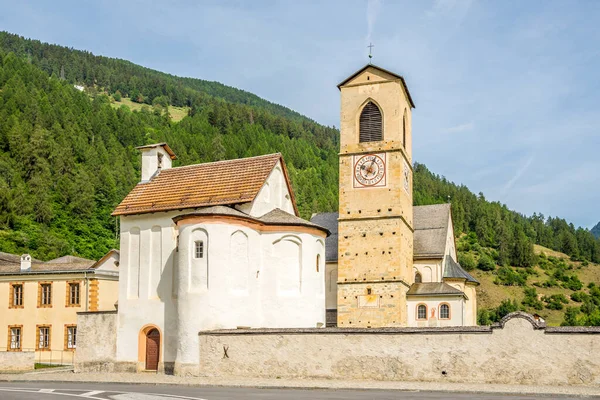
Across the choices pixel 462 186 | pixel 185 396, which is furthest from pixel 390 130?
pixel 462 186

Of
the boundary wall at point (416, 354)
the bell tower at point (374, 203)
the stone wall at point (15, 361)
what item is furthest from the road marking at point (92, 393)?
the bell tower at point (374, 203)

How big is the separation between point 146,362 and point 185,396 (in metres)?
15.1

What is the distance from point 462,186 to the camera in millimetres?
177500

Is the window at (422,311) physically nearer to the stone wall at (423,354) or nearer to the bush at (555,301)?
the stone wall at (423,354)

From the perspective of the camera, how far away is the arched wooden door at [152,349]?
36.7 m

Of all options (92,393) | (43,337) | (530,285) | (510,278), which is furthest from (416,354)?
(530,285)

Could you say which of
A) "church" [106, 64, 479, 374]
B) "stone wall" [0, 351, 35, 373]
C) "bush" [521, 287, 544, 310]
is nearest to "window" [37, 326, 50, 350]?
"stone wall" [0, 351, 35, 373]

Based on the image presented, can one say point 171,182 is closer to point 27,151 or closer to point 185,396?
point 185,396

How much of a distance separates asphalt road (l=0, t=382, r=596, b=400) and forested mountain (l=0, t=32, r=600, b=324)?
186 ft

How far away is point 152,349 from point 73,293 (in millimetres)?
12050

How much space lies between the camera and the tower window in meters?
49.9

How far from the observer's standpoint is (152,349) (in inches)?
1452

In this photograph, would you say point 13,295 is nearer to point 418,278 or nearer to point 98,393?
point 98,393

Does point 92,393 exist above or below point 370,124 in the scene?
below
